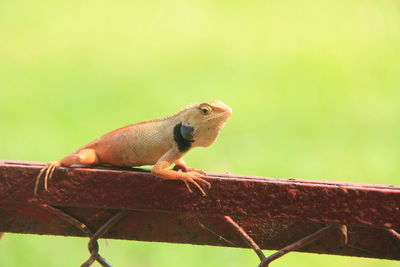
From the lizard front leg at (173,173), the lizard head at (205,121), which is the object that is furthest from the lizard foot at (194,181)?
the lizard head at (205,121)

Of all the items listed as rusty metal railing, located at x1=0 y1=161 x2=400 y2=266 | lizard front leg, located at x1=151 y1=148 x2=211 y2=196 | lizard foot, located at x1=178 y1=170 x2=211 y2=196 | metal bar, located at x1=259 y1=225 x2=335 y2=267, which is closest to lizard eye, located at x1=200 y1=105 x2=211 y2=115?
lizard front leg, located at x1=151 y1=148 x2=211 y2=196

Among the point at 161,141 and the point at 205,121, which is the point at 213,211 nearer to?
the point at 205,121

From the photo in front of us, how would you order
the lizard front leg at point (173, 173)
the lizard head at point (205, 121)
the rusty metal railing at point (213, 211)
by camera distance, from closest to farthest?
the rusty metal railing at point (213, 211), the lizard front leg at point (173, 173), the lizard head at point (205, 121)

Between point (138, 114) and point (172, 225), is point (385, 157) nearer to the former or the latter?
point (138, 114)

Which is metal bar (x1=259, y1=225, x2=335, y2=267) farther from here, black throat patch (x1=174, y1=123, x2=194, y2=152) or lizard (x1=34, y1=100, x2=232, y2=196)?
black throat patch (x1=174, y1=123, x2=194, y2=152)

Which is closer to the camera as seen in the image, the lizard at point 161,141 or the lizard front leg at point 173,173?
the lizard front leg at point 173,173

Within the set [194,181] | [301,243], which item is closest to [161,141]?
[194,181]

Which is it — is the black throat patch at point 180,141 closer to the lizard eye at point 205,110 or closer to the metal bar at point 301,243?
the lizard eye at point 205,110
